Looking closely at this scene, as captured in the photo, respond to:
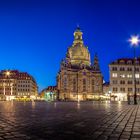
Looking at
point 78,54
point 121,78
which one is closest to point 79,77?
point 78,54

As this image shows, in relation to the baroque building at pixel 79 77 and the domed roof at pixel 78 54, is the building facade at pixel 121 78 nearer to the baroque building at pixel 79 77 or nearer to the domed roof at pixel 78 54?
the baroque building at pixel 79 77

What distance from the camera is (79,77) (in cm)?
17525

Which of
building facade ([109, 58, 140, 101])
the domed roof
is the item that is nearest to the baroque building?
the domed roof

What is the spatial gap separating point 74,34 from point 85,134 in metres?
189

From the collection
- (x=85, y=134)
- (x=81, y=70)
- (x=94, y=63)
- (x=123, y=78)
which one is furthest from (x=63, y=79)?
(x=85, y=134)

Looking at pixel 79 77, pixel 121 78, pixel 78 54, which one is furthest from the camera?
pixel 78 54

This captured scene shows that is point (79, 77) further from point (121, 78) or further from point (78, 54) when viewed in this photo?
point (121, 78)

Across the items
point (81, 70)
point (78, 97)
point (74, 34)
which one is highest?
point (74, 34)

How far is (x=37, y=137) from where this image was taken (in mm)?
10055

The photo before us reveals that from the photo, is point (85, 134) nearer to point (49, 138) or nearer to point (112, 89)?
point (49, 138)

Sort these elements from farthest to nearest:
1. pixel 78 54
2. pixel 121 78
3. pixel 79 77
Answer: pixel 78 54
pixel 79 77
pixel 121 78

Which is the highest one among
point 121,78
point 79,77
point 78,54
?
point 78,54

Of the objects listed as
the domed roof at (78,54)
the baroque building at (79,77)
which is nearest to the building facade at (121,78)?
the baroque building at (79,77)

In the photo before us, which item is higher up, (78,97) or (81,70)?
(81,70)
